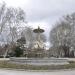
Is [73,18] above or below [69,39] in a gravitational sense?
above

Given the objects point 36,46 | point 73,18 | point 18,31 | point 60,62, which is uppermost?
point 73,18

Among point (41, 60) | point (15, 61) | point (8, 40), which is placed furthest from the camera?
point (8, 40)

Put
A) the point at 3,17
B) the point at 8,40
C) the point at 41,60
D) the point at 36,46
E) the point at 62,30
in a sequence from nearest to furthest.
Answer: the point at 41,60 < the point at 36,46 < the point at 3,17 < the point at 8,40 < the point at 62,30

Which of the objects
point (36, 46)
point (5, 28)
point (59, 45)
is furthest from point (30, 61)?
point (59, 45)

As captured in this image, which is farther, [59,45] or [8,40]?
[59,45]

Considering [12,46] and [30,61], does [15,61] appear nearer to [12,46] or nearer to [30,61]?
[30,61]

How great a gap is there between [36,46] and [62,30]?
133 ft

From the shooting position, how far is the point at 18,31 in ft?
182

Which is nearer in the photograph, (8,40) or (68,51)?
(8,40)

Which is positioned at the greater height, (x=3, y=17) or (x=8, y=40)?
(x=3, y=17)

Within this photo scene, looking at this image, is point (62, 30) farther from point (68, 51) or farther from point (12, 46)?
point (12, 46)

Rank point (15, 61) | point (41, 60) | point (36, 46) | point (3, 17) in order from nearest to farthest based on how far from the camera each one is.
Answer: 1. point (41, 60)
2. point (15, 61)
3. point (36, 46)
4. point (3, 17)

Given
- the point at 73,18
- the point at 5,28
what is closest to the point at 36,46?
the point at 5,28

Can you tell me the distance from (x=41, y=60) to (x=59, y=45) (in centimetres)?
4984
